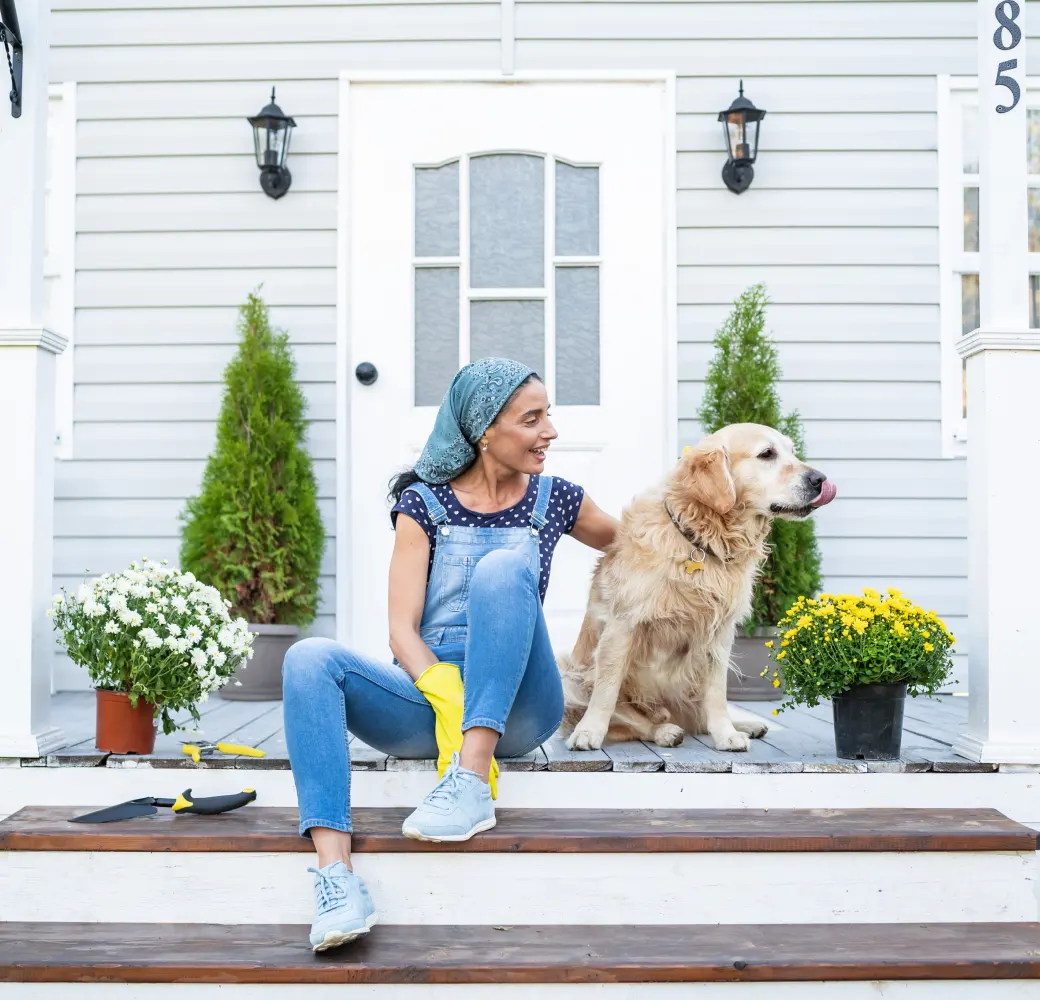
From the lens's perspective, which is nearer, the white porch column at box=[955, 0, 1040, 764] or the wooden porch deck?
the wooden porch deck

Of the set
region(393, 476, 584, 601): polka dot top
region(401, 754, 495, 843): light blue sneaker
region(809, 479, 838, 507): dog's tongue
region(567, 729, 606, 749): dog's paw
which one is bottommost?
region(401, 754, 495, 843): light blue sneaker

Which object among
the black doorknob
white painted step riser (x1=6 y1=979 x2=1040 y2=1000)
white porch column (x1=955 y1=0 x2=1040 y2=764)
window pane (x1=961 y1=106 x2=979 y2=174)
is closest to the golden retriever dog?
white porch column (x1=955 y1=0 x2=1040 y2=764)

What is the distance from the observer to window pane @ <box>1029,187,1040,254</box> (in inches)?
183

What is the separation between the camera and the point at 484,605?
229 cm

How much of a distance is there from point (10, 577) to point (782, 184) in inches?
132

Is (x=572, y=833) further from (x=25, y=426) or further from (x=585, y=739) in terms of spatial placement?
(x=25, y=426)

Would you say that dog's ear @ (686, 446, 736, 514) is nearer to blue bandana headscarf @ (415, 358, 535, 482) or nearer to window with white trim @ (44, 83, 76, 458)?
blue bandana headscarf @ (415, 358, 535, 482)

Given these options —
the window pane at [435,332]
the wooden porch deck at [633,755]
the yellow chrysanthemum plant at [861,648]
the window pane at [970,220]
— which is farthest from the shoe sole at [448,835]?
the window pane at [970,220]

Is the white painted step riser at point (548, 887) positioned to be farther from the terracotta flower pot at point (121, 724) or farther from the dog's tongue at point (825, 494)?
the dog's tongue at point (825, 494)

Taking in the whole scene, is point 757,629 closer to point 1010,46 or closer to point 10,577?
point 1010,46

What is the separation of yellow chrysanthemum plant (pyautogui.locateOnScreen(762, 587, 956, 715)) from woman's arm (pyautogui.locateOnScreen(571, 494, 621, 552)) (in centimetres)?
55

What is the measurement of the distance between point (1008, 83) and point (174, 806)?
9.18 feet

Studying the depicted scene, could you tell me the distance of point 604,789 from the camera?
8.48 feet

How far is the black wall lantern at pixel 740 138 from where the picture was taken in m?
4.34
